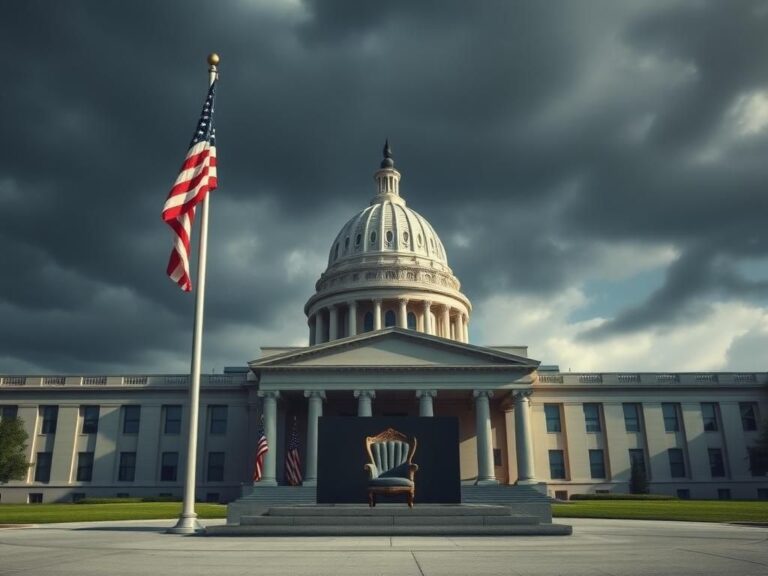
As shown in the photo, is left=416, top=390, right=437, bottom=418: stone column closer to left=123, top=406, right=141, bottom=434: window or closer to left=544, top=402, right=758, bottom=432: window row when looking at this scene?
left=544, top=402, right=758, bottom=432: window row

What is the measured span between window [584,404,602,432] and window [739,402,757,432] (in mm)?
15066

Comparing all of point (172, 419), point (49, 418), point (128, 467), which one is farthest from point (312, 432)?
point (49, 418)

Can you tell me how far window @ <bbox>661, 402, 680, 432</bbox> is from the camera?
63.6m

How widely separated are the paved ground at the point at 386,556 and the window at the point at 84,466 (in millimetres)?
50242

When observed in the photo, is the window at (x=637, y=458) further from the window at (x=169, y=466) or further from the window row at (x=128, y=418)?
the window at (x=169, y=466)

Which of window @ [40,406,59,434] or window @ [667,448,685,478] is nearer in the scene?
window @ [667,448,685,478]

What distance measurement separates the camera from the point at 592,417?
6419cm

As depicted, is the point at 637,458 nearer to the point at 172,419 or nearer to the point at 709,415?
the point at 709,415

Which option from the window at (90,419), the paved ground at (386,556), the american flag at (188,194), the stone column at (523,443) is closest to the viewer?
the paved ground at (386,556)

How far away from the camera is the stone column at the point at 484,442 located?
50219mm

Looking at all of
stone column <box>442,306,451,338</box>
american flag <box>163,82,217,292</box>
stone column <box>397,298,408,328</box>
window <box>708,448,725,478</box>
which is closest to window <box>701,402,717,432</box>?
window <box>708,448,725,478</box>

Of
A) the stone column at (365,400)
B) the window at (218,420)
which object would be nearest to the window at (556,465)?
the stone column at (365,400)

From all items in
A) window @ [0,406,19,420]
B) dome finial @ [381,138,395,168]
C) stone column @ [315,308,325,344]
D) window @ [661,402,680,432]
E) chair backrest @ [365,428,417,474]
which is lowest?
chair backrest @ [365,428,417,474]

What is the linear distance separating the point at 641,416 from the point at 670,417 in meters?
3.17
